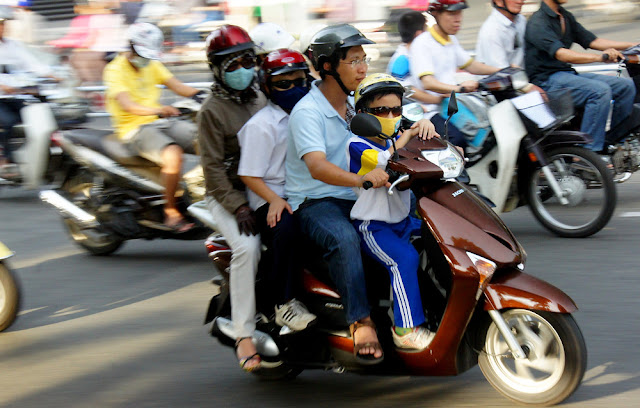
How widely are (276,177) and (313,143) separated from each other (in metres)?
0.37

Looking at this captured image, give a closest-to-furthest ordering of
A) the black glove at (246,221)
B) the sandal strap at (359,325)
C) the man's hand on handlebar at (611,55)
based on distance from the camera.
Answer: the sandal strap at (359,325)
the black glove at (246,221)
the man's hand on handlebar at (611,55)

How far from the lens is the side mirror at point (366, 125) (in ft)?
11.7

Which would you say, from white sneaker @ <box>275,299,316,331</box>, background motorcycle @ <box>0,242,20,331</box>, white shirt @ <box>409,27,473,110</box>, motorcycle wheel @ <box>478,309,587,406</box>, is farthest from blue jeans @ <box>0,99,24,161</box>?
motorcycle wheel @ <box>478,309,587,406</box>

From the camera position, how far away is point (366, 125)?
3.57 m

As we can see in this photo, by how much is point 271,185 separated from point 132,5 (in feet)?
31.4

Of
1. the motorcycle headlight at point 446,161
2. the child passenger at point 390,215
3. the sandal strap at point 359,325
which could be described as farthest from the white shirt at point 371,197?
the sandal strap at point 359,325

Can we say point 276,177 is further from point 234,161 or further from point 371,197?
point 371,197

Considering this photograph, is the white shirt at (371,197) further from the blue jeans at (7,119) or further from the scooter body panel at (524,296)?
the blue jeans at (7,119)

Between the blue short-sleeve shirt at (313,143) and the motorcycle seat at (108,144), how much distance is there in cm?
301

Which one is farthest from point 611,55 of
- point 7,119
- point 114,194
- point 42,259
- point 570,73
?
point 7,119

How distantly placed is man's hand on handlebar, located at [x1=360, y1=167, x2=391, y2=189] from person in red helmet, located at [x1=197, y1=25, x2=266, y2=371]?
0.74 metres

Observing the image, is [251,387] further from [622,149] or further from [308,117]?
[622,149]

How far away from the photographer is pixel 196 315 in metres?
5.70

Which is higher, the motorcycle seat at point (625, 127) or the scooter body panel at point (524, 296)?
the scooter body panel at point (524, 296)
